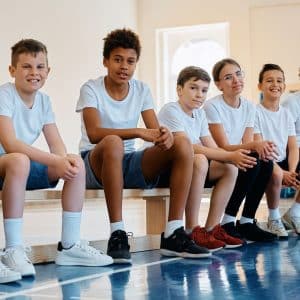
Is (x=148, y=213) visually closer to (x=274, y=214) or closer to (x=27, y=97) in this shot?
(x=274, y=214)

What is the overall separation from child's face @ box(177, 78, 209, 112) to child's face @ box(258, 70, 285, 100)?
2.11ft

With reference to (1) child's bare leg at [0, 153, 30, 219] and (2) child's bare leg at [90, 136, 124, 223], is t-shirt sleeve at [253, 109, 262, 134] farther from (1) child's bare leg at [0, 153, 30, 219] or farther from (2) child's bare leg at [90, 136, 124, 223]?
(1) child's bare leg at [0, 153, 30, 219]

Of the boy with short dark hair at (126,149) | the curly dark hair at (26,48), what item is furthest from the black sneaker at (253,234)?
the curly dark hair at (26,48)

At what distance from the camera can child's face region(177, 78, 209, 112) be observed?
9.57ft

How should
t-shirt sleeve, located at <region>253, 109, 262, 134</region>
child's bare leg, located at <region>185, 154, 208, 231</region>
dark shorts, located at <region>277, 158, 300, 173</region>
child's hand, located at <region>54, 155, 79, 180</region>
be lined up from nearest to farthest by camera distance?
1. child's hand, located at <region>54, 155, 79, 180</region>
2. child's bare leg, located at <region>185, 154, 208, 231</region>
3. t-shirt sleeve, located at <region>253, 109, 262, 134</region>
4. dark shorts, located at <region>277, 158, 300, 173</region>

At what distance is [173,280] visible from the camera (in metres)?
1.88

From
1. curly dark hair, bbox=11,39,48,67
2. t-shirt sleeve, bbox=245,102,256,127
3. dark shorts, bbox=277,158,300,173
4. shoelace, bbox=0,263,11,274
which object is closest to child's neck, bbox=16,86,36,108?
curly dark hair, bbox=11,39,48,67

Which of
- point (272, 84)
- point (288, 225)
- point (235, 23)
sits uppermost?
point (235, 23)

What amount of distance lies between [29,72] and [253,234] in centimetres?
136

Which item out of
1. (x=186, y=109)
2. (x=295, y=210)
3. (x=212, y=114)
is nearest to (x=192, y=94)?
(x=186, y=109)

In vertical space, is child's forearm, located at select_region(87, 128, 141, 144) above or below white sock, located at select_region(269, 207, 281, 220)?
above

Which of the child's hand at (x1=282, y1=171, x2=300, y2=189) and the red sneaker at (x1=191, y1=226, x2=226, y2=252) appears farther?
the child's hand at (x1=282, y1=171, x2=300, y2=189)

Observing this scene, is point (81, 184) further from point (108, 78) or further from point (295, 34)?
point (295, 34)

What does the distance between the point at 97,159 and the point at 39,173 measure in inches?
9.6
